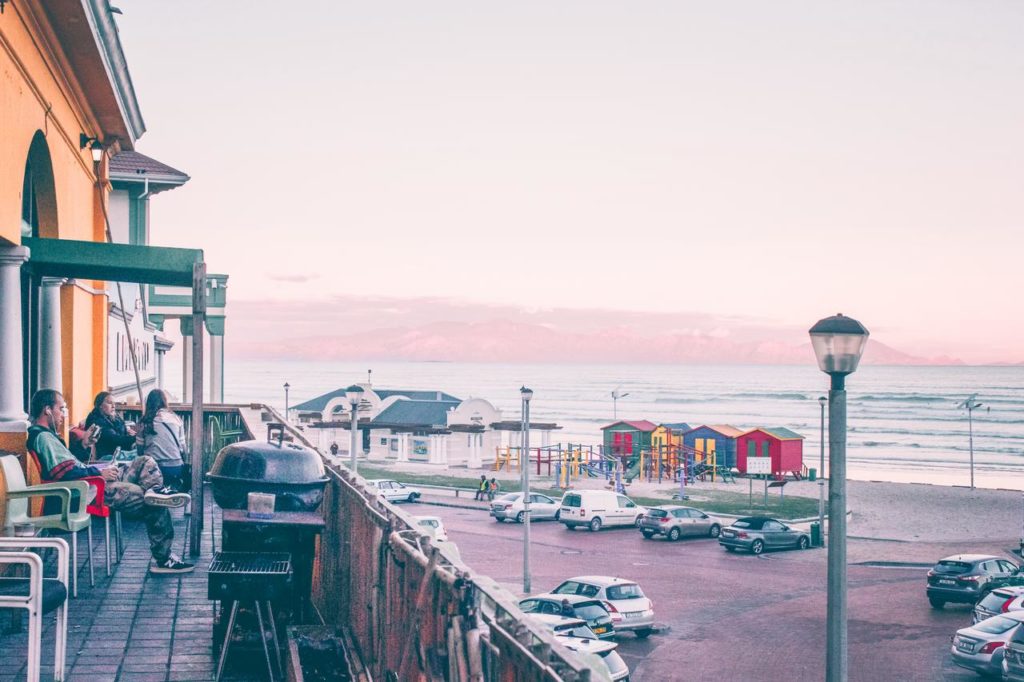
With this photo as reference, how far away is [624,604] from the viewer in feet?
68.0

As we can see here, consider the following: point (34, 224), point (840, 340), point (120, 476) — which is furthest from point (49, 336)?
point (840, 340)

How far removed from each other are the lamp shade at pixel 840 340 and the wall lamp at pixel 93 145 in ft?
29.0

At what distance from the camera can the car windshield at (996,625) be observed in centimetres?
1830

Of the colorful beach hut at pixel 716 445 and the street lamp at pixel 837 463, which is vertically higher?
the street lamp at pixel 837 463

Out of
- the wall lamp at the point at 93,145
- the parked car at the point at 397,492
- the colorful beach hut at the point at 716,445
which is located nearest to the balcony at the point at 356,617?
the wall lamp at the point at 93,145

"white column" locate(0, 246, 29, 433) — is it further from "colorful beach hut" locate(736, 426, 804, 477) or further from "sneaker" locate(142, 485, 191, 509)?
"colorful beach hut" locate(736, 426, 804, 477)

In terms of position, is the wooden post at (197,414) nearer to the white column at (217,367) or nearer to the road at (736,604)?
the road at (736,604)

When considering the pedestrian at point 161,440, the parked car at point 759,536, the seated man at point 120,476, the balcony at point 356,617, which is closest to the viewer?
the balcony at point 356,617

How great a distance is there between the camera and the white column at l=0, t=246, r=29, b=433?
27.2 ft

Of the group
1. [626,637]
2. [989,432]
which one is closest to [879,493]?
[626,637]

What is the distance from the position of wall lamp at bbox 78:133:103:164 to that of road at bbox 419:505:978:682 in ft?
39.1

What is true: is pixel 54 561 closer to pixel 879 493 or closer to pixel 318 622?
pixel 318 622

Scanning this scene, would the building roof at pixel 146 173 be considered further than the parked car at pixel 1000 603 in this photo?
Yes

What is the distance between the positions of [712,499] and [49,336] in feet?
126
